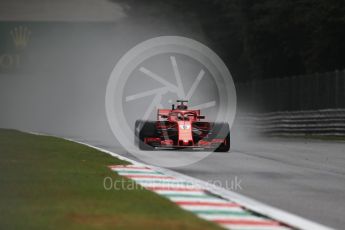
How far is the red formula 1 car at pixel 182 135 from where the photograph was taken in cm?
1753

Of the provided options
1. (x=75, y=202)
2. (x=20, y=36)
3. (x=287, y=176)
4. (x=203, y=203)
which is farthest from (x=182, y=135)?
(x=20, y=36)

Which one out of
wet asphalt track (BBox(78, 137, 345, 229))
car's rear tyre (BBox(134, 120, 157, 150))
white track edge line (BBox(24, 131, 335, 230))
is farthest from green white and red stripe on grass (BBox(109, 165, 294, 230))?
car's rear tyre (BBox(134, 120, 157, 150))

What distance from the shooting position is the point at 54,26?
50.2 meters

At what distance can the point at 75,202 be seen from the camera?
845 cm

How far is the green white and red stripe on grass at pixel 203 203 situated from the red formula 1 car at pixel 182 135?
5.43m

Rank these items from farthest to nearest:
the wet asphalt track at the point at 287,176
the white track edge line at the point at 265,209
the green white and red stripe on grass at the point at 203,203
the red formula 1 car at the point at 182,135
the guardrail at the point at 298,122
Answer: the guardrail at the point at 298,122 → the red formula 1 car at the point at 182,135 → the wet asphalt track at the point at 287,176 → the white track edge line at the point at 265,209 → the green white and red stripe on grass at the point at 203,203

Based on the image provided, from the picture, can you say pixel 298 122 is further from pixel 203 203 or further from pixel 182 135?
pixel 203 203

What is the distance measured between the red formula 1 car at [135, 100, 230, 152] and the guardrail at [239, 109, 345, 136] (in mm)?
10461

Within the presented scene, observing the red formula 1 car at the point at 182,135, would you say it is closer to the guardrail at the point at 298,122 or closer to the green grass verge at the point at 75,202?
the green grass verge at the point at 75,202

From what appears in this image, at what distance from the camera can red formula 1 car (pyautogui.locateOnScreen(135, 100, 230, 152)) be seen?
17.5 m

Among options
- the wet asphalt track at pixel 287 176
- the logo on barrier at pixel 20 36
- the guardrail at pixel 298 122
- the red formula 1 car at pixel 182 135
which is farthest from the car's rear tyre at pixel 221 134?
the logo on barrier at pixel 20 36

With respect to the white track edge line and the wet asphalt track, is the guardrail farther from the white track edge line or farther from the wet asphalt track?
the white track edge line

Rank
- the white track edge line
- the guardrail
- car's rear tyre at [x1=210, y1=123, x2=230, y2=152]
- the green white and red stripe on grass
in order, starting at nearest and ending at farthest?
the green white and red stripe on grass < the white track edge line < car's rear tyre at [x1=210, y1=123, x2=230, y2=152] < the guardrail

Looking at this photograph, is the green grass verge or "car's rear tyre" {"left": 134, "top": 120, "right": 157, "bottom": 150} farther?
"car's rear tyre" {"left": 134, "top": 120, "right": 157, "bottom": 150}
